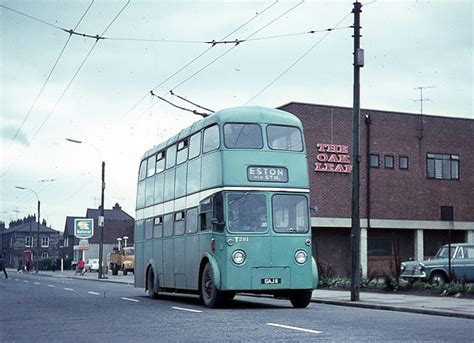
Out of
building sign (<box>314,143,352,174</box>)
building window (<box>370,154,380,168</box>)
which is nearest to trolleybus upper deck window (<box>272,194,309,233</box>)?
building sign (<box>314,143,352,174</box>)

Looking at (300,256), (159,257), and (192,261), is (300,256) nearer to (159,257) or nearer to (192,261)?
(192,261)

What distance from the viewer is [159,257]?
22.9 meters

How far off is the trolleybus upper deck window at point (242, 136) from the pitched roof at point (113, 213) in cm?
9875

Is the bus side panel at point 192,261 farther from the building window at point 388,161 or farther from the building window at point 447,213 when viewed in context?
the building window at point 447,213

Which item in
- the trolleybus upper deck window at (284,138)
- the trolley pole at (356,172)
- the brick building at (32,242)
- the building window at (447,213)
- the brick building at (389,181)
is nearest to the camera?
the trolleybus upper deck window at (284,138)

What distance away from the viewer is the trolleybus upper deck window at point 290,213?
17.8 metres

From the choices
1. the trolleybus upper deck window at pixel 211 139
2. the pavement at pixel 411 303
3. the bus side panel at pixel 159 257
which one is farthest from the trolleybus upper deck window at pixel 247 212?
the bus side panel at pixel 159 257

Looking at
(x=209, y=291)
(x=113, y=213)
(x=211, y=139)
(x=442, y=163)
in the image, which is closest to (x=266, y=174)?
(x=211, y=139)

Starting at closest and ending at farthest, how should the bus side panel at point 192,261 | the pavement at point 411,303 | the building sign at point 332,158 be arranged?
the pavement at point 411,303 < the bus side panel at point 192,261 < the building sign at point 332,158

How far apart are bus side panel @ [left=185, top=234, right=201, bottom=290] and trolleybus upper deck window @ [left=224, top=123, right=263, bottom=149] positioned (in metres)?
2.67

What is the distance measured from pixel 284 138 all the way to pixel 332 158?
86.1 ft

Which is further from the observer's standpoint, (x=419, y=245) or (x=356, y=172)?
(x=419, y=245)

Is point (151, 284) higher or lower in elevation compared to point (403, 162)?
lower

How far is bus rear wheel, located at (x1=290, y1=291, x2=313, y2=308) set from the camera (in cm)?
1830
